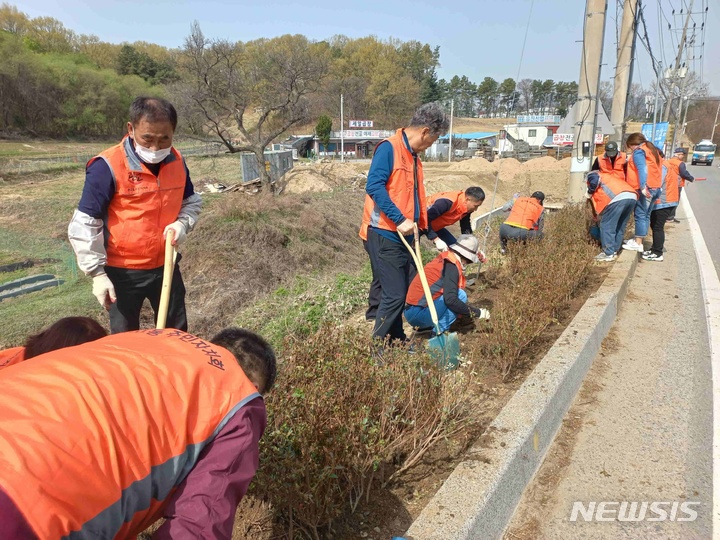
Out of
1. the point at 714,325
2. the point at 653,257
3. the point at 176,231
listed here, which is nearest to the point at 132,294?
the point at 176,231

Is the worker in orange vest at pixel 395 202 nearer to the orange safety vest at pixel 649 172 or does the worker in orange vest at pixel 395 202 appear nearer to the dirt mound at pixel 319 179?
the orange safety vest at pixel 649 172

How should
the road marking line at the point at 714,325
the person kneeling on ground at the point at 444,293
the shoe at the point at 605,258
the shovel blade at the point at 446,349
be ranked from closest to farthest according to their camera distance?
the road marking line at the point at 714,325, the shovel blade at the point at 446,349, the person kneeling on ground at the point at 444,293, the shoe at the point at 605,258

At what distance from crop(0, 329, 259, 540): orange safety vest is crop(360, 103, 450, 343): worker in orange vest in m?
2.14

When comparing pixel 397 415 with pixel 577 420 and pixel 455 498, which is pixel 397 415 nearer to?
pixel 455 498

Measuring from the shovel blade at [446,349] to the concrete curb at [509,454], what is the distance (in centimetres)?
45

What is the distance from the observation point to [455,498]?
204 cm

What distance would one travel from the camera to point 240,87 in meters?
21.1

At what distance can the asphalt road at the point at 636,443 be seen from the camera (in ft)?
7.59

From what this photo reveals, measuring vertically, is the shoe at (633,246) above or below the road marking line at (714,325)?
above

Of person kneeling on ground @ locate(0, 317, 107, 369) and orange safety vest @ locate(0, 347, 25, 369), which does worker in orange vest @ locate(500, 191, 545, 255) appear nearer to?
person kneeling on ground @ locate(0, 317, 107, 369)

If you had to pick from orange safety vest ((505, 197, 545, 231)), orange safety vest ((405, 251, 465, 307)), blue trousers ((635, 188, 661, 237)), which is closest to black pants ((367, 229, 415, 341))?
orange safety vest ((405, 251, 465, 307))

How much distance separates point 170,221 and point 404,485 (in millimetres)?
1885

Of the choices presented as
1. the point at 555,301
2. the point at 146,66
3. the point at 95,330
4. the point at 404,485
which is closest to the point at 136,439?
the point at 95,330

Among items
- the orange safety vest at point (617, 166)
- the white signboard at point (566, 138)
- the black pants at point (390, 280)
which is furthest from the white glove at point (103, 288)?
the white signboard at point (566, 138)
